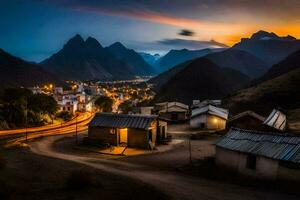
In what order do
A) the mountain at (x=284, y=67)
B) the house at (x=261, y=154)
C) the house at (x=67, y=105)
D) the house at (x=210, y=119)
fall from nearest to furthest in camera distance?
the house at (x=261, y=154) < the house at (x=210, y=119) < the house at (x=67, y=105) < the mountain at (x=284, y=67)

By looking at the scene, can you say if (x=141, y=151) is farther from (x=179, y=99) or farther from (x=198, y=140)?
(x=179, y=99)

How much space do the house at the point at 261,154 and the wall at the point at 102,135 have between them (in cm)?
1738

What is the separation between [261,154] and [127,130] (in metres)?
21.5

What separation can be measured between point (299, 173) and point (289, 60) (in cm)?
17951

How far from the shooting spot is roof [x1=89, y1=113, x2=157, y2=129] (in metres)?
43.6

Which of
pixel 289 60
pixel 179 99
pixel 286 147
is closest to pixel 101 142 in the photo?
pixel 286 147

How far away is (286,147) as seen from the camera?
24.7 meters

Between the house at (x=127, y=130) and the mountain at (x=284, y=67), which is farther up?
the mountain at (x=284, y=67)

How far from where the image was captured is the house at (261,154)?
2338 cm

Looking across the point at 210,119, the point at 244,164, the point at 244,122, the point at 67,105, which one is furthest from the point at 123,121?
the point at 67,105

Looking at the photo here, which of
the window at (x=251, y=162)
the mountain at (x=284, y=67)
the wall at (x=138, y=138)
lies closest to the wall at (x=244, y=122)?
the wall at (x=138, y=138)

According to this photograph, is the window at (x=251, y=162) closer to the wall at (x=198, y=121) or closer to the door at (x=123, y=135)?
the door at (x=123, y=135)

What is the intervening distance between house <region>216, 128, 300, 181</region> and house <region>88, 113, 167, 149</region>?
14.4 m

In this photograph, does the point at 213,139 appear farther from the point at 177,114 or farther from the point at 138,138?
the point at 177,114
